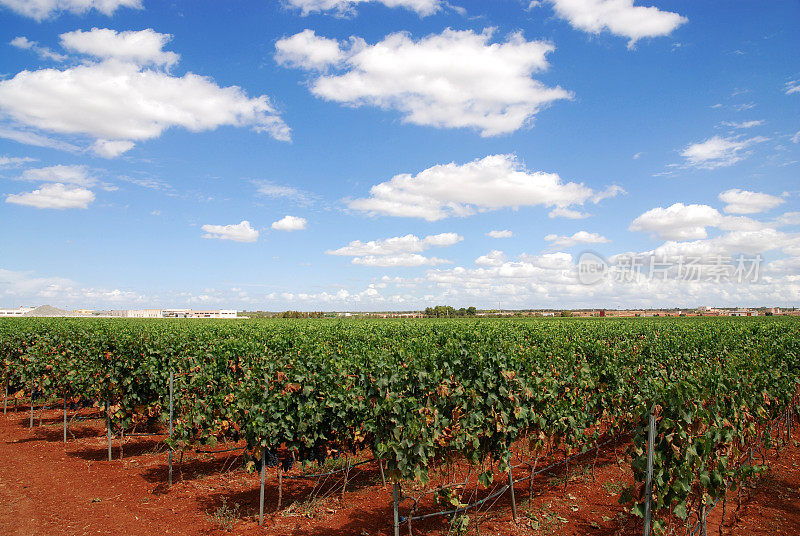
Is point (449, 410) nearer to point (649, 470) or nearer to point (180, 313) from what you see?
point (649, 470)

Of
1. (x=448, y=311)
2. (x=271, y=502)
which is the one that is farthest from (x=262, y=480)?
(x=448, y=311)

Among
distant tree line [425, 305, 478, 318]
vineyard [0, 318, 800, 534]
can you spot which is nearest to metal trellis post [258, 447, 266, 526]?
vineyard [0, 318, 800, 534]

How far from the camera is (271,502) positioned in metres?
7.70

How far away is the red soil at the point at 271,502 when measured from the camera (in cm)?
663

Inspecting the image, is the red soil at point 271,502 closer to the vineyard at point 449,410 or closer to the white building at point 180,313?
the vineyard at point 449,410

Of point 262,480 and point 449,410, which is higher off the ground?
point 449,410

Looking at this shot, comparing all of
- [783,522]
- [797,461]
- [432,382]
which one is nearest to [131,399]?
[432,382]

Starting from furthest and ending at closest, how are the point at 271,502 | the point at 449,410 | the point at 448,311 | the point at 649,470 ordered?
the point at 448,311 → the point at 271,502 → the point at 449,410 → the point at 649,470

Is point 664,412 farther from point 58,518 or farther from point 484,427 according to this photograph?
point 58,518

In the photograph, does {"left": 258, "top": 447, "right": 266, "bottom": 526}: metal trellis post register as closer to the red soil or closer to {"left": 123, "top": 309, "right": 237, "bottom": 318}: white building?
the red soil

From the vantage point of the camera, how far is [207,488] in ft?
27.5

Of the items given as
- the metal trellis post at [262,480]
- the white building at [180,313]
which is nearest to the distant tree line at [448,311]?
the white building at [180,313]

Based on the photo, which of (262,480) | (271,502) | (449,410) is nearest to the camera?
(449,410)

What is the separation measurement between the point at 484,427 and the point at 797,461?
8293 millimetres
